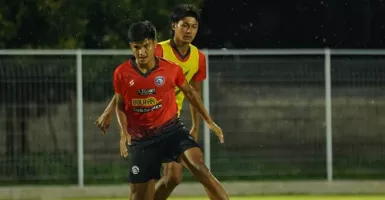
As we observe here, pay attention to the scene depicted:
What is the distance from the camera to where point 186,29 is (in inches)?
367

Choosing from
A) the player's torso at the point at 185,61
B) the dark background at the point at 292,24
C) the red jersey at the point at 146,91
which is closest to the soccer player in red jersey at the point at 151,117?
the red jersey at the point at 146,91

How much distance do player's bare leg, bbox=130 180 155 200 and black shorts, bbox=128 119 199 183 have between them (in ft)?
0.12

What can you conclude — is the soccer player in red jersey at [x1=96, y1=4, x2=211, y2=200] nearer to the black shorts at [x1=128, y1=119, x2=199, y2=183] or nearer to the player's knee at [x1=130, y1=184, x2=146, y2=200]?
the black shorts at [x1=128, y1=119, x2=199, y2=183]

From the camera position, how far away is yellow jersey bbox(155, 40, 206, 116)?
9.39 meters

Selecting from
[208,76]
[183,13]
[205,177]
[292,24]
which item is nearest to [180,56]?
[183,13]

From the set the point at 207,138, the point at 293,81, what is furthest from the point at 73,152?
the point at 293,81

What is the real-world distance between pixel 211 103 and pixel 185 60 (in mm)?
5803

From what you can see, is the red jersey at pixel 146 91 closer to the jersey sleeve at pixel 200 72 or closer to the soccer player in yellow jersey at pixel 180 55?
the soccer player in yellow jersey at pixel 180 55

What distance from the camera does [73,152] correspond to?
15.1 m

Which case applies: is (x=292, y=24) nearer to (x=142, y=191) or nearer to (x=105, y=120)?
(x=105, y=120)

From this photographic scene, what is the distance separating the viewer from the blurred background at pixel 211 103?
14828mm

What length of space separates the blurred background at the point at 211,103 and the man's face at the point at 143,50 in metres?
6.22

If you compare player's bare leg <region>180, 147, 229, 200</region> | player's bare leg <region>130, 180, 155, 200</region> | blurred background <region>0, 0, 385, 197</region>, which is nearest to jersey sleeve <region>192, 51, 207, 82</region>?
player's bare leg <region>180, 147, 229, 200</region>

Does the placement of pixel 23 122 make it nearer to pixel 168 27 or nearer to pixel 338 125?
pixel 168 27
